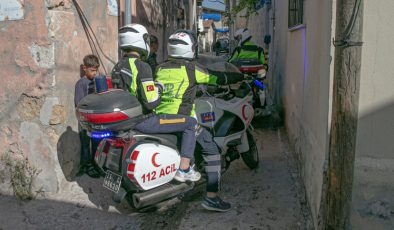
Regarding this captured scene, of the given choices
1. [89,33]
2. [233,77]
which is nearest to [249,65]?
[233,77]

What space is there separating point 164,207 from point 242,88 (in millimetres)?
1649

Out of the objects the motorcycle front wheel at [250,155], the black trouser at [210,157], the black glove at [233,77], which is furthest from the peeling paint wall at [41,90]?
the motorcycle front wheel at [250,155]

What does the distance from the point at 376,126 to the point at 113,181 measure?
2.05 metres

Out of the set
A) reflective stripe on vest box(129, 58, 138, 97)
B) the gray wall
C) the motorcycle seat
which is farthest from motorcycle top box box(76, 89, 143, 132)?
the gray wall

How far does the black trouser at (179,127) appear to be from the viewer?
373cm

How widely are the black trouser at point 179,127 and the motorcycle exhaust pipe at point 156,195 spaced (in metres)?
0.30

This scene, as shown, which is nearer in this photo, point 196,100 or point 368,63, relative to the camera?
point 368,63

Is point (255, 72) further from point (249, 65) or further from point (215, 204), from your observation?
point (215, 204)

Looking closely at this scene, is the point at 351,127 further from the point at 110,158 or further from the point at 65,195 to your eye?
the point at 65,195

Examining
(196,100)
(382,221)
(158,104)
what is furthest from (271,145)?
(382,221)

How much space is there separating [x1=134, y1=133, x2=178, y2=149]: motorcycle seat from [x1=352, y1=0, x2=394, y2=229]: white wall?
61.9 inches

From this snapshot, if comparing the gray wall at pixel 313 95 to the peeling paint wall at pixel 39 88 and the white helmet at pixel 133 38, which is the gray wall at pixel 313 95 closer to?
the white helmet at pixel 133 38

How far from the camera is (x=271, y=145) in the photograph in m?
6.33

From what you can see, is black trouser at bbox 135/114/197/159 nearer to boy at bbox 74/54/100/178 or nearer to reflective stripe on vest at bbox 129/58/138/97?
reflective stripe on vest at bbox 129/58/138/97
